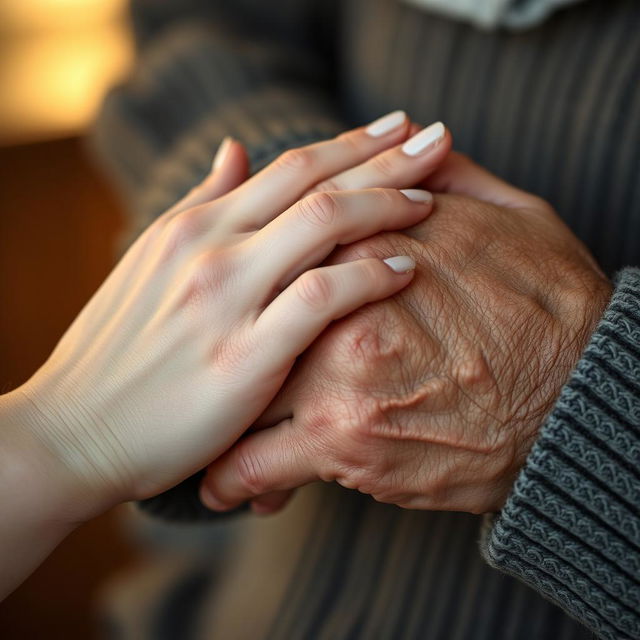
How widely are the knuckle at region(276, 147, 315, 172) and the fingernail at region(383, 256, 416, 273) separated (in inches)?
4.9

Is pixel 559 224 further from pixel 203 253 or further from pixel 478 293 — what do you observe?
pixel 203 253

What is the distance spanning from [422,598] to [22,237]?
1.17 m

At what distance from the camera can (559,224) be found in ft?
2.12

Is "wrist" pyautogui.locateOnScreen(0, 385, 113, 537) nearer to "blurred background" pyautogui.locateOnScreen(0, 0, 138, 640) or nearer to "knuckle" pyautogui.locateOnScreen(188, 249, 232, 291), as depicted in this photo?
"knuckle" pyautogui.locateOnScreen(188, 249, 232, 291)

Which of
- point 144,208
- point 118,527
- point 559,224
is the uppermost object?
point 559,224

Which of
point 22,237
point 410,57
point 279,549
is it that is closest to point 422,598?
point 279,549

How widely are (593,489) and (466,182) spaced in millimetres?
286

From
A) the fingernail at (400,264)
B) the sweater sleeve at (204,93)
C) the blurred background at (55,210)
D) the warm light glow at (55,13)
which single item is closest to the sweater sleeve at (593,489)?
the fingernail at (400,264)

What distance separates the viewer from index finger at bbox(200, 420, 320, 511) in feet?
1.85

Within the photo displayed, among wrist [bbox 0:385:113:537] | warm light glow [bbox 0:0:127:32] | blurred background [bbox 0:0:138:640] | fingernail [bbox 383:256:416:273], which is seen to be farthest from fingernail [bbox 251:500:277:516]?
warm light glow [bbox 0:0:127:32]

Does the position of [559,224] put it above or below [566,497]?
above

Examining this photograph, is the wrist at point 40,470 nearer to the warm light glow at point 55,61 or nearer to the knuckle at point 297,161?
the knuckle at point 297,161

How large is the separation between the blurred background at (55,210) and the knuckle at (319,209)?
0.98m

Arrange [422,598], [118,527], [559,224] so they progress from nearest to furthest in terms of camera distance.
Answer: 1. [559,224]
2. [422,598]
3. [118,527]
